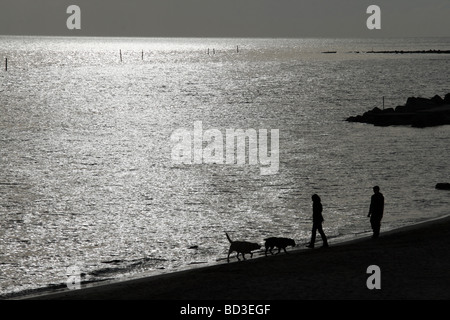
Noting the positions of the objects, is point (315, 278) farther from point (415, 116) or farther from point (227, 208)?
point (415, 116)

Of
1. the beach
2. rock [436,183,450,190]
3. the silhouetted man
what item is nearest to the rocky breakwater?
rock [436,183,450,190]

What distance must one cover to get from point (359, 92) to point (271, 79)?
5216 cm

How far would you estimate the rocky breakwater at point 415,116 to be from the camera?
74.8m

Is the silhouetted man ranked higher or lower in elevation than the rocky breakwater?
lower

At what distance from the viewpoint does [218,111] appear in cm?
10500

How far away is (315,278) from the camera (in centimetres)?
1792

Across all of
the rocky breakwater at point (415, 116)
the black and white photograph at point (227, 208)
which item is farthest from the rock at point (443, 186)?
the rocky breakwater at point (415, 116)

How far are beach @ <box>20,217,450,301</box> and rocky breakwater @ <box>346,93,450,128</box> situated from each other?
54.0 m

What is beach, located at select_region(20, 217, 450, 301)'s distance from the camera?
16.4 metres

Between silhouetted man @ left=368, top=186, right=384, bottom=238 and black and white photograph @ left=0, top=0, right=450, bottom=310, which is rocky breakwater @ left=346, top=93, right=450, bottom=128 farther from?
silhouetted man @ left=368, top=186, right=384, bottom=238

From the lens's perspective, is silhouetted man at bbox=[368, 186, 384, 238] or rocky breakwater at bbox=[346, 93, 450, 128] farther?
rocky breakwater at bbox=[346, 93, 450, 128]

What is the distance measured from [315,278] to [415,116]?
62173 millimetres

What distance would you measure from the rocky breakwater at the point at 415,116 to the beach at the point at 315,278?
54.0 meters

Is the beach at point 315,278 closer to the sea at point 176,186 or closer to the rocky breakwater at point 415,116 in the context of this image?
the sea at point 176,186
